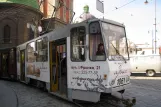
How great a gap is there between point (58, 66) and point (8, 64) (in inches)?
431

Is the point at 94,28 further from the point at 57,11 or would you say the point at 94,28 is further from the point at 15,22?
the point at 57,11

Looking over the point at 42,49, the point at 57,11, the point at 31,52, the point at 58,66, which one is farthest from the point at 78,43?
the point at 57,11

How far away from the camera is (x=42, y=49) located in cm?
1209

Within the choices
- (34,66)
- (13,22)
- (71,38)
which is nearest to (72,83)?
(71,38)

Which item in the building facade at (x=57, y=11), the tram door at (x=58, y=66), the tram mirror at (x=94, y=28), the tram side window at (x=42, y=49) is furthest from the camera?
the building facade at (x=57, y=11)

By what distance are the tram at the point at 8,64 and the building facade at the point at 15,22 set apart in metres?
13.9

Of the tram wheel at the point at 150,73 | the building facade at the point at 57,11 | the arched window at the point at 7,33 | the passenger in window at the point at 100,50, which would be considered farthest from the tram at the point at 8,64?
the building facade at the point at 57,11

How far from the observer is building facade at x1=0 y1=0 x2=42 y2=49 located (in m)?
35.1

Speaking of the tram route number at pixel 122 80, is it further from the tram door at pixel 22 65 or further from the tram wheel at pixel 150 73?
the tram wheel at pixel 150 73

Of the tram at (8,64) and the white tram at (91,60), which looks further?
the tram at (8,64)

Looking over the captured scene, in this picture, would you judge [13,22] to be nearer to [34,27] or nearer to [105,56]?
[34,27]

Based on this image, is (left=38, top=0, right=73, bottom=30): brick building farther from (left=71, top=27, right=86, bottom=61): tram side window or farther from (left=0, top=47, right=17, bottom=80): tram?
(left=71, top=27, right=86, bottom=61): tram side window

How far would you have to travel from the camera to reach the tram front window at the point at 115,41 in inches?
326

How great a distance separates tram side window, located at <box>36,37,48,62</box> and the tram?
23.1ft
